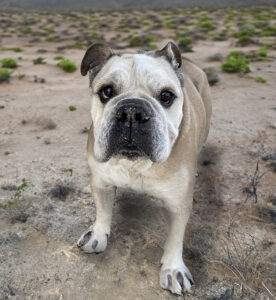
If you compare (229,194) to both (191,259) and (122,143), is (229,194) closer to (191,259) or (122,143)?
(191,259)

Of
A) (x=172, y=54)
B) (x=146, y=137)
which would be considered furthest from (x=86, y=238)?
(x=172, y=54)

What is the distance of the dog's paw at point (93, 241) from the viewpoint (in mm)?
3174

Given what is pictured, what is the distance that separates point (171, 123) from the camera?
2.68 metres

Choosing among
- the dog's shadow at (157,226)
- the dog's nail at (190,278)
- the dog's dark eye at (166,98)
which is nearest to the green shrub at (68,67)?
the dog's shadow at (157,226)

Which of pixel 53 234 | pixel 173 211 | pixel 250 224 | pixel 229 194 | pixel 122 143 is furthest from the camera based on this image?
pixel 229 194

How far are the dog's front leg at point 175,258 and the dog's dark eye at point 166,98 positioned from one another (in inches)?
35.1

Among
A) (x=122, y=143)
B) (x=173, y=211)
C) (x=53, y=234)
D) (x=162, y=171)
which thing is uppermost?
(x=122, y=143)

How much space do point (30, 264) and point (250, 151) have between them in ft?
12.9

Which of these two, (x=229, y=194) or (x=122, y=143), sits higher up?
(x=122, y=143)

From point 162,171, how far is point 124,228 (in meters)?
1.12

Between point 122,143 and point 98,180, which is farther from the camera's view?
point 98,180

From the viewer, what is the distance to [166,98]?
273 cm

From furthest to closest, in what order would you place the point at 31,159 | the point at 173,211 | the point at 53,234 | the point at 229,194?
the point at 31,159 < the point at 229,194 < the point at 53,234 < the point at 173,211

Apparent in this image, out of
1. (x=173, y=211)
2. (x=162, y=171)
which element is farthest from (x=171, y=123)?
(x=173, y=211)
